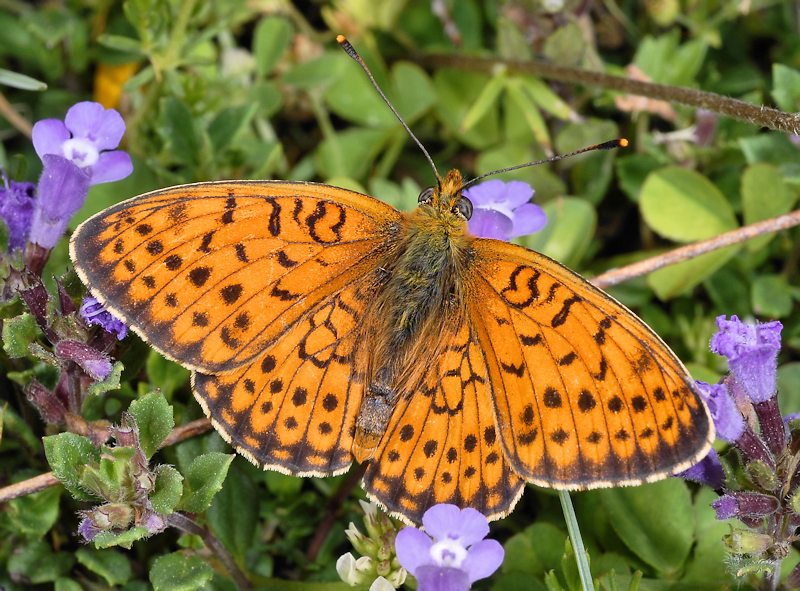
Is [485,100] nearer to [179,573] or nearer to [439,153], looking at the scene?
[439,153]

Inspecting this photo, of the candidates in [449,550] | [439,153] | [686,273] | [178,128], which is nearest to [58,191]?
[178,128]

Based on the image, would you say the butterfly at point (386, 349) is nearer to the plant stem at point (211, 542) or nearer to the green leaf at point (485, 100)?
the plant stem at point (211, 542)

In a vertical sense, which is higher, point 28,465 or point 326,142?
point 326,142

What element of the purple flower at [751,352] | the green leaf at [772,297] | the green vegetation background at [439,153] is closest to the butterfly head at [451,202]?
the purple flower at [751,352]

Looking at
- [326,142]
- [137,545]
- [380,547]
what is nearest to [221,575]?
[137,545]

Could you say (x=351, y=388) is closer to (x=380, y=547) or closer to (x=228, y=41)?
(x=380, y=547)

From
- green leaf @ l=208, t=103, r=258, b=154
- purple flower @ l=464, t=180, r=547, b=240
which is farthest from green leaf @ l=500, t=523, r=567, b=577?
green leaf @ l=208, t=103, r=258, b=154
